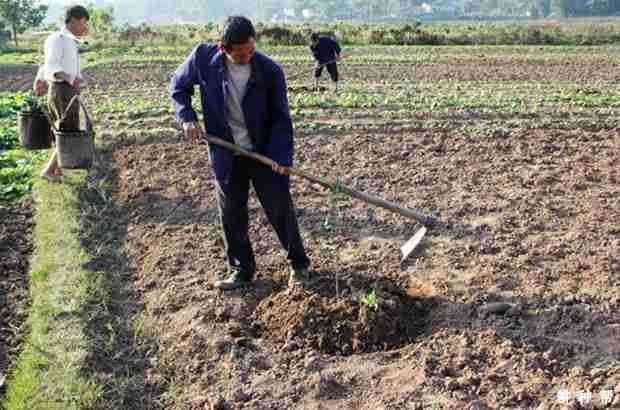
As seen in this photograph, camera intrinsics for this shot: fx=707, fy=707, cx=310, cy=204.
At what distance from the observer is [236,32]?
13.6 feet

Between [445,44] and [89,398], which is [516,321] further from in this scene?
[445,44]

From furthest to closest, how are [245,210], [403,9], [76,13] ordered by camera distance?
[403,9], [76,13], [245,210]

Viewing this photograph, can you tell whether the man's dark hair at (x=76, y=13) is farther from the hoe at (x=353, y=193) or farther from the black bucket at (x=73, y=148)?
the hoe at (x=353, y=193)

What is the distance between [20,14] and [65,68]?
37.7 metres

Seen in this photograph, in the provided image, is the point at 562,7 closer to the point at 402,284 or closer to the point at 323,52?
the point at 323,52

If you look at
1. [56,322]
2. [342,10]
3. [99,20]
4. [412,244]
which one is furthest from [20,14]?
[342,10]

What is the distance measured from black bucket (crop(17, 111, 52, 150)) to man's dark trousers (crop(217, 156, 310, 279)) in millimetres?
3350

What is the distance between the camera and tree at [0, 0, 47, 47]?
129 feet

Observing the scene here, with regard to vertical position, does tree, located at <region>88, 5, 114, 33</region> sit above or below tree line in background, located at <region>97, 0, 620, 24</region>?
below

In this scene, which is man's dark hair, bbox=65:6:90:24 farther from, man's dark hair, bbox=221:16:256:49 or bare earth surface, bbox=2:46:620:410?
man's dark hair, bbox=221:16:256:49

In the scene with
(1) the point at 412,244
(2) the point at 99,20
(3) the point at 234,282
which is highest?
(2) the point at 99,20

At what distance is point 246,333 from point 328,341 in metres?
0.55

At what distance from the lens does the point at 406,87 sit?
15633 millimetres

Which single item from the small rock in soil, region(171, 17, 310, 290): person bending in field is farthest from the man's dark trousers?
the small rock in soil
